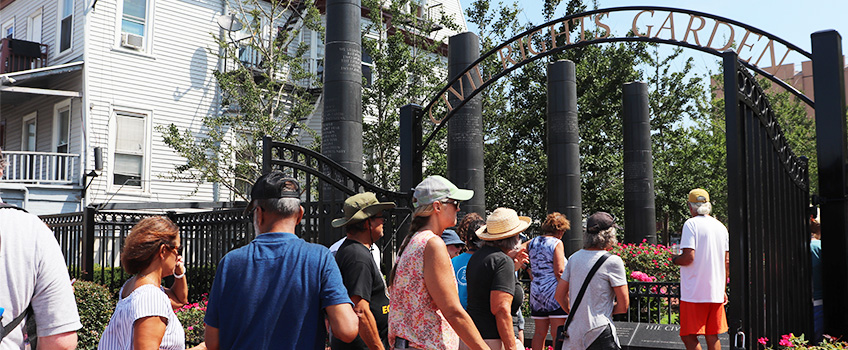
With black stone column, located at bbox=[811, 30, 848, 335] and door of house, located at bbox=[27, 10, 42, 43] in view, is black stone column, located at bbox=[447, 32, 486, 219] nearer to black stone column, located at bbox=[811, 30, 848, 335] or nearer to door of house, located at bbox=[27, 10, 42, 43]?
black stone column, located at bbox=[811, 30, 848, 335]

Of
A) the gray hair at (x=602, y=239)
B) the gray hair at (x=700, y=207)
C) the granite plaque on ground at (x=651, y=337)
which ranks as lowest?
the granite plaque on ground at (x=651, y=337)

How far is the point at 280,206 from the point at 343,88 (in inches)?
342

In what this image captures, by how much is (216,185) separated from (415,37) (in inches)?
302

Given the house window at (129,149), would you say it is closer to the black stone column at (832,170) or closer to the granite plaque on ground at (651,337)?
the granite plaque on ground at (651,337)

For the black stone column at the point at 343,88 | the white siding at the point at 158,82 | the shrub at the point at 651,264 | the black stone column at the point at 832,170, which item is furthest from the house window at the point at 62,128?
→ the black stone column at the point at 832,170

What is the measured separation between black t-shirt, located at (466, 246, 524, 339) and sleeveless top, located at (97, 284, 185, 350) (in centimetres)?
197

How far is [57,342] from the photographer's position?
2969 mm

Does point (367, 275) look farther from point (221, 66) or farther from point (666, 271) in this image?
point (221, 66)

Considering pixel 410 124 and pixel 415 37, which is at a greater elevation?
pixel 415 37

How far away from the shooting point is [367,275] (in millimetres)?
4391

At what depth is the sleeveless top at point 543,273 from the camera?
22.5 feet

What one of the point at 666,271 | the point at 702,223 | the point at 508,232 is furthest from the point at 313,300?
the point at 666,271

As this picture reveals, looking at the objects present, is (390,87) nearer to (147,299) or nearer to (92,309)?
(92,309)

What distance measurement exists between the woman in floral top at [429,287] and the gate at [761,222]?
1.50m
